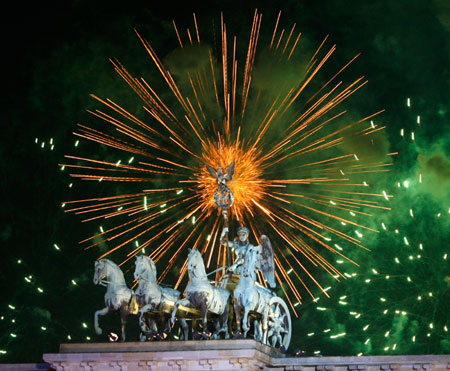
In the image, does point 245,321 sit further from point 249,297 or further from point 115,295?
point 115,295

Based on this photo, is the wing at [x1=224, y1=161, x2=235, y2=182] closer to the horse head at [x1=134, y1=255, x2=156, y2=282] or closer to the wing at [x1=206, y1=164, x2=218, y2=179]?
the wing at [x1=206, y1=164, x2=218, y2=179]

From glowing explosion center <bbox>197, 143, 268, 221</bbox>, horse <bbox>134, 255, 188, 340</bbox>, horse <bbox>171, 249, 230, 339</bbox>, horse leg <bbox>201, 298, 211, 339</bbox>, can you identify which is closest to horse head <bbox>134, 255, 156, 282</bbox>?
horse <bbox>134, 255, 188, 340</bbox>

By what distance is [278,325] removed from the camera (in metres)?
21.3

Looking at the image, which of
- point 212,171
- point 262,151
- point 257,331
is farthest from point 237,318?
point 262,151

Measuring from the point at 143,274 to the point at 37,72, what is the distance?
53.0 feet

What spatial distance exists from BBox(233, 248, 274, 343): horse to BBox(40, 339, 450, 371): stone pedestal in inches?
25.8

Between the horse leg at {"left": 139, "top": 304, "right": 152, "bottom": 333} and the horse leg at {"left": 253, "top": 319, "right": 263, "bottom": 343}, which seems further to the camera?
the horse leg at {"left": 253, "top": 319, "right": 263, "bottom": 343}

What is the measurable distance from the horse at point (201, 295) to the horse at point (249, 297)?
372 millimetres

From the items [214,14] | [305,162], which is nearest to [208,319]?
[305,162]

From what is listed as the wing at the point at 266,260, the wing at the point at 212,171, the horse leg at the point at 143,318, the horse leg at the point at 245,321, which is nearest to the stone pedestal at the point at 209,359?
the horse leg at the point at 245,321

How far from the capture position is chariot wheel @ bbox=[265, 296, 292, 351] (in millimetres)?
21188

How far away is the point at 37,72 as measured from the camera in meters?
34.8

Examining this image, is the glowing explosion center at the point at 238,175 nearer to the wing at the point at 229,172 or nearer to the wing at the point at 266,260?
the wing at the point at 229,172

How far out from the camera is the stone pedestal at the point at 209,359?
19.4m
